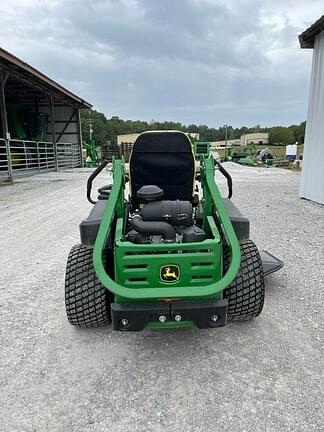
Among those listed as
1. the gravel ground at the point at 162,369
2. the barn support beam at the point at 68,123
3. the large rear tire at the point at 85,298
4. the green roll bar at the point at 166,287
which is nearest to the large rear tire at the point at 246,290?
the gravel ground at the point at 162,369

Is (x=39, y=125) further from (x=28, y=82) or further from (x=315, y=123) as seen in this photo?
(x=315, y=123)

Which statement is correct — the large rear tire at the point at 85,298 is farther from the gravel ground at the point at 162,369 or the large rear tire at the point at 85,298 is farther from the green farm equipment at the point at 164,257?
the gravel ground at the point at 162,369

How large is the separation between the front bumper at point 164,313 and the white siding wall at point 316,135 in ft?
21.4

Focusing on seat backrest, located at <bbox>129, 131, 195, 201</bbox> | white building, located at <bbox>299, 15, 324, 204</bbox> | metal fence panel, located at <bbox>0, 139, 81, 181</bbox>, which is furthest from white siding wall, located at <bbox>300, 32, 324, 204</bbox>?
metal fence panel, located at <bbox>0, 139, 81, 181</bbox>

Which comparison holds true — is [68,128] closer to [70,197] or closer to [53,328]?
[70,197]

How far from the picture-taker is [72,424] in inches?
61.8

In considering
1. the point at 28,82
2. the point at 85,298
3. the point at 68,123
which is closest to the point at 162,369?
the point at 85,298

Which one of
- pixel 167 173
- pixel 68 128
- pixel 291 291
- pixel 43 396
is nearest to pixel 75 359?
pixel 43 396

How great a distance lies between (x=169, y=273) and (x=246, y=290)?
0.65m

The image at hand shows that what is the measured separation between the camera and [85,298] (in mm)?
2170

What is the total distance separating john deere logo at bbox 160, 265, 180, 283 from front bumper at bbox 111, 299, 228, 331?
127 mm

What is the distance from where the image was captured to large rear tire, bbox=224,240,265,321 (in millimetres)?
2205

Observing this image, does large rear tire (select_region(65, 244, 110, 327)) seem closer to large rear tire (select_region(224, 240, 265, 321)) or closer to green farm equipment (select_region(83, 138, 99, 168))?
large rear tire (select_region(224, 240, 265, 321))

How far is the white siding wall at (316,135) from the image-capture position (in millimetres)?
7406
